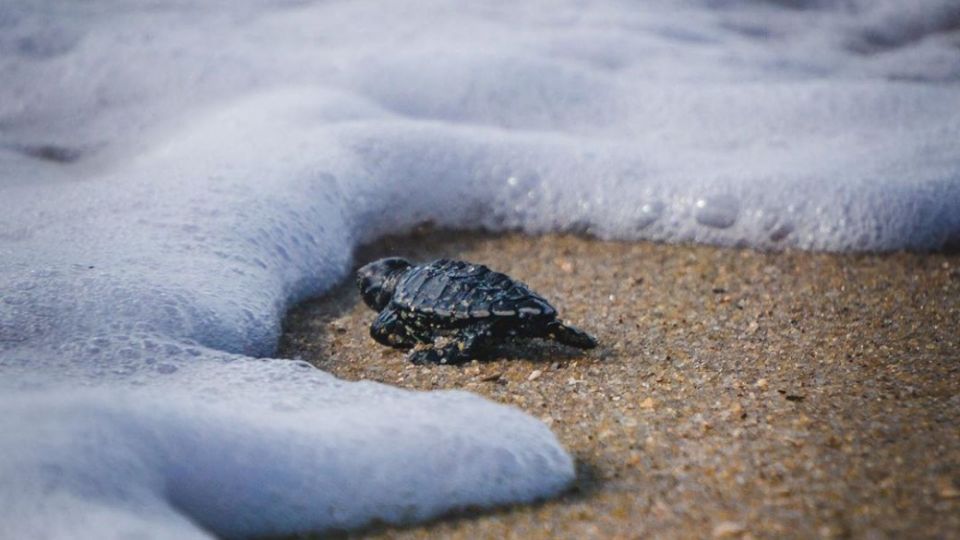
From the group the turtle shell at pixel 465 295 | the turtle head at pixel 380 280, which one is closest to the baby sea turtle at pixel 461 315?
the turtle shell at pixel 465 295

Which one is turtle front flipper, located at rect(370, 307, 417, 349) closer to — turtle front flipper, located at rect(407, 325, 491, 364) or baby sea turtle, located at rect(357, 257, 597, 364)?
baby sea turtle, located at rect(357, 257, 597, 364)

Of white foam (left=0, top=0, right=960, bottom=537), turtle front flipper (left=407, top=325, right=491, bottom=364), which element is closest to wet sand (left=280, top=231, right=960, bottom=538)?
turtle front flipper (left=407, top=325, right=491, bottom=364)

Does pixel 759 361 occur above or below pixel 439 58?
below

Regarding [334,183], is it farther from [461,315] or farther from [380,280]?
[461,315]

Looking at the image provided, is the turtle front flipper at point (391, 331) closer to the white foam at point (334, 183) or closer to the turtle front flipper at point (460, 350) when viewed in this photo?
the turtle front flipper at point (460, 350)

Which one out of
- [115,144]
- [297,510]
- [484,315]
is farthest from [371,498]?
[115,144]

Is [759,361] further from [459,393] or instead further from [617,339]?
[459,393]
